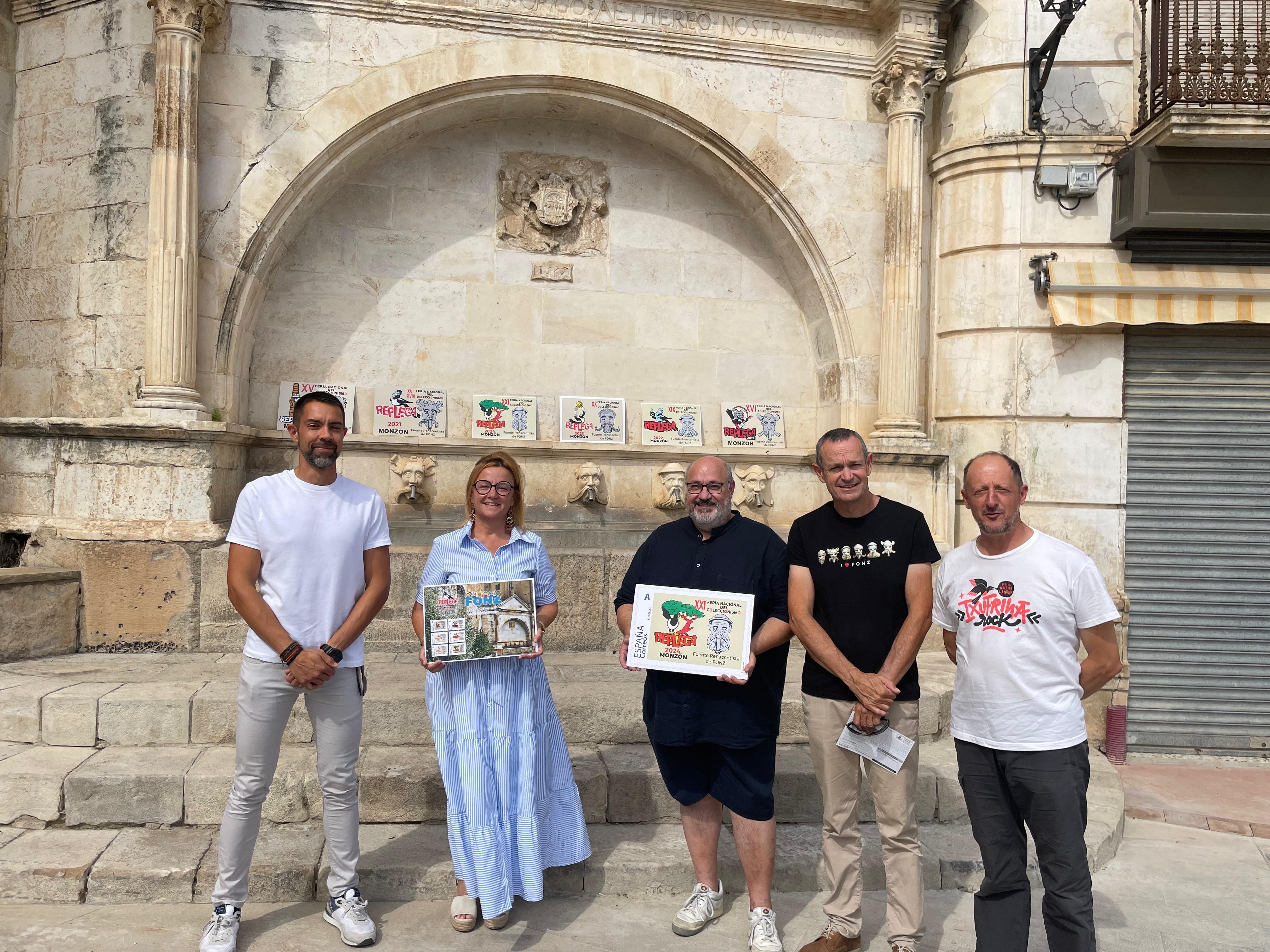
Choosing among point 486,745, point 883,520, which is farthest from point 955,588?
point 486,745

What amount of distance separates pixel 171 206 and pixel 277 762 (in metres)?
4.69

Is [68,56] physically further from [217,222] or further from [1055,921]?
[1055,921]

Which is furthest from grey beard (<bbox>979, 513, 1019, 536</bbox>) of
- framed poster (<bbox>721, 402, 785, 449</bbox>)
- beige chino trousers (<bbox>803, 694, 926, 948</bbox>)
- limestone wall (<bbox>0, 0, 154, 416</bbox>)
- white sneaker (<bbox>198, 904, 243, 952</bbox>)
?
limestone wall (<bbox>0, 0, 154, 416</bbox>)

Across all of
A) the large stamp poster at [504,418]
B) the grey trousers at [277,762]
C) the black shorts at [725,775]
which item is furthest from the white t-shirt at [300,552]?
the large stamp poster at [504,418]

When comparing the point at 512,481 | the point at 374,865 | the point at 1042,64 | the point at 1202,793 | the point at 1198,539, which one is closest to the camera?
the point at 512,481

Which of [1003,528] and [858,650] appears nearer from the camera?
[1003,528]

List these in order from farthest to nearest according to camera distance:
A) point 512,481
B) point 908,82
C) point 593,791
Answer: point 908,82 < point 593,791 < point 512,481

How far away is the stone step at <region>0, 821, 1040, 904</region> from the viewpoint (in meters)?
4.07

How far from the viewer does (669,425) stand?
333 inches

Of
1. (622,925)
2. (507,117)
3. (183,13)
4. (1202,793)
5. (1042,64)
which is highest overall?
(1042,64)

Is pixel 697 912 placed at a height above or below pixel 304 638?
below

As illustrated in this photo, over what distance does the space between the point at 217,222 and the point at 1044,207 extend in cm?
654

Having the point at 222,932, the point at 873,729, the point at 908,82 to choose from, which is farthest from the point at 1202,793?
the point at 222,932

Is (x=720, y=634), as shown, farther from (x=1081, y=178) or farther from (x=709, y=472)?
(x=1081, y=178)
